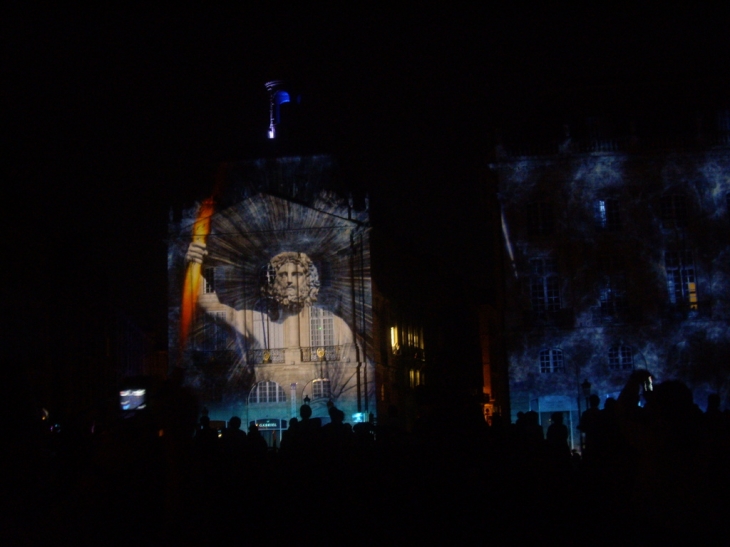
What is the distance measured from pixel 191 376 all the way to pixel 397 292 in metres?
14.4

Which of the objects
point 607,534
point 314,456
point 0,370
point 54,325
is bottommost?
point 607,534

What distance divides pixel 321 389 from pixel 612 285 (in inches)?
586

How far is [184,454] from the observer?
10180 mm

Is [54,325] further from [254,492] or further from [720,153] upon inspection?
[254,492]

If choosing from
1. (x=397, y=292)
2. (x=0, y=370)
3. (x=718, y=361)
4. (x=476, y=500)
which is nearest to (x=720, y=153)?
(x=718, y=361)

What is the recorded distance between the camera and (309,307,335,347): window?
156 ft

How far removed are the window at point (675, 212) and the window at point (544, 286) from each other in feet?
18.2

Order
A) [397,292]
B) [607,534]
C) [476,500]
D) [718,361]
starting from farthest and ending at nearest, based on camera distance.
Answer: [397,292], [718,361], [476,500], [607,534]

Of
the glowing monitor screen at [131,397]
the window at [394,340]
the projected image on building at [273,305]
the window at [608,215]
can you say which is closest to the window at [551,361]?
the window at [608,215]

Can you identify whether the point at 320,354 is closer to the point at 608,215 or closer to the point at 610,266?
the point at 610,266

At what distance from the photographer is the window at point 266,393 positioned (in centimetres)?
4719

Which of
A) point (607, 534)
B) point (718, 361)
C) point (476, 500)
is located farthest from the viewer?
point (718, 361)

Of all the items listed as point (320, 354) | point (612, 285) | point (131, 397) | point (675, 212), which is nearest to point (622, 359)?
point (612, 285)

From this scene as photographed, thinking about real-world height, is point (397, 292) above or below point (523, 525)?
above
